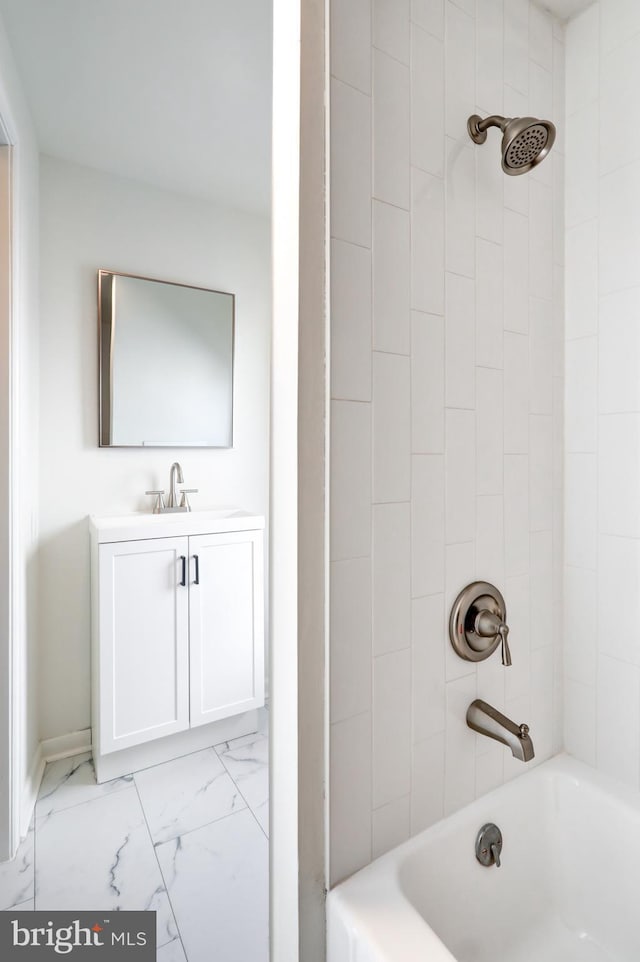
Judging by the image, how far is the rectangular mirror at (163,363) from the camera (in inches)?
89.1

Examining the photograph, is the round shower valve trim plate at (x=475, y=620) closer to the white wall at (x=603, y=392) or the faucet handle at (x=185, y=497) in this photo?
the white wall at (x=603, y=392)

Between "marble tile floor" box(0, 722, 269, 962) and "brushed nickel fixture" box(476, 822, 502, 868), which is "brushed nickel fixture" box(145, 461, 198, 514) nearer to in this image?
"marble tile floor" box(0, 722, 269, 962)

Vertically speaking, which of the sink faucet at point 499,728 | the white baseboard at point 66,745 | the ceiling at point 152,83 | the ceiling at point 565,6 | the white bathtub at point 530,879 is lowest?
the white baseboard at point 66,745

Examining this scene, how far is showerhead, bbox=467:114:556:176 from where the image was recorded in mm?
870

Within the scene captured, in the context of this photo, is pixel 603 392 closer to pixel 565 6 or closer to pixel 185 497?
pixel 565 6

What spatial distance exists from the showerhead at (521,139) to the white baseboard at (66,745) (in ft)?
8.65

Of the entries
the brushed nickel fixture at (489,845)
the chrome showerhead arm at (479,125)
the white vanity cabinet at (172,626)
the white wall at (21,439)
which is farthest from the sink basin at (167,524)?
the chrome showerhead arm at (479,125)

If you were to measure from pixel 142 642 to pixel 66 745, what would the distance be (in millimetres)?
680

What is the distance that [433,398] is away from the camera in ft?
3.08

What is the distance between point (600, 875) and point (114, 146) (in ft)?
9.49

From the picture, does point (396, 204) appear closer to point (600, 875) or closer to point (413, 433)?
point (413, 433)

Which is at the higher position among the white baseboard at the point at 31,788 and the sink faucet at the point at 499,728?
the sink faucet at the point at 499,728

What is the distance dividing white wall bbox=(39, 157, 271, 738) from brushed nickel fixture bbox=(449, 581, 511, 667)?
182cm

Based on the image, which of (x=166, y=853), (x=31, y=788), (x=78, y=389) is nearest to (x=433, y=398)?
(x=166, y=853)
